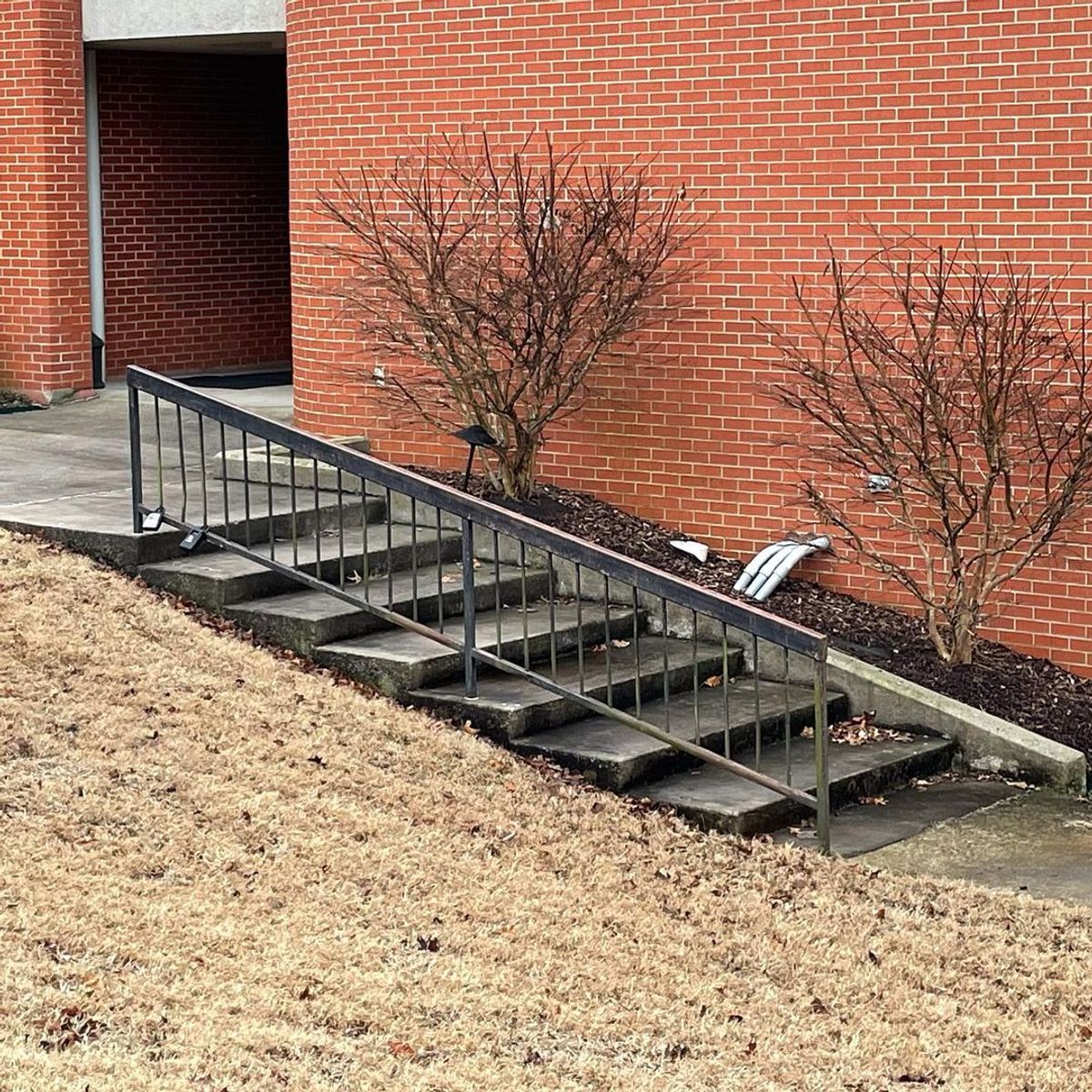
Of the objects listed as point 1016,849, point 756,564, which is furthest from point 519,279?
point 1016,849

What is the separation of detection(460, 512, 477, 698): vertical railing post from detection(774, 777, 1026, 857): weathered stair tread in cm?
157

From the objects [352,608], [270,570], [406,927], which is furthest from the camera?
[270,570]

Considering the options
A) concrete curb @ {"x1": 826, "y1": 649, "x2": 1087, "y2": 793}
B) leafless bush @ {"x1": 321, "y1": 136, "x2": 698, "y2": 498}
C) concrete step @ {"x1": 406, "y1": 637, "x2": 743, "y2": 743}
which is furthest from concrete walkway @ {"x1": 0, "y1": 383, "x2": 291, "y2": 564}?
concrete curb @ {"x1": 826, "y1": 649, "x2": 1087, "y2": 793}

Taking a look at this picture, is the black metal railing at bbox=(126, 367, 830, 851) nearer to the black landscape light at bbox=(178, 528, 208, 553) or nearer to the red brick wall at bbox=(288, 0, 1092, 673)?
the black landscape light at bbox=(178, 528, 208, 553)

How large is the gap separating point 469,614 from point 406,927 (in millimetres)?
2335

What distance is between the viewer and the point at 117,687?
8375 mm

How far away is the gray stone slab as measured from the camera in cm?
753

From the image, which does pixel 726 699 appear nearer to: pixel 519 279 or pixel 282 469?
pixel 519 279

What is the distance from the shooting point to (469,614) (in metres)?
8.70

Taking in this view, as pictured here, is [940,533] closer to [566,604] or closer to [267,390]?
[566,604]

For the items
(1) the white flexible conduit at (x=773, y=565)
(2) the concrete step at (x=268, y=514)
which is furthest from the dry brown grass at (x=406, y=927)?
(1) the white flexible conduit at (x=773, y=565)

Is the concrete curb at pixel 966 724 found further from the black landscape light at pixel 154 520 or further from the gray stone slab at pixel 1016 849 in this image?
the black landscape light at pixel 154 520

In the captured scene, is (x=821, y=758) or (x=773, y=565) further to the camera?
(x=773, y=565)

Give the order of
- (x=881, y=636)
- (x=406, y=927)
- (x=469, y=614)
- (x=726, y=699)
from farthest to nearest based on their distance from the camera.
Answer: (x=881, y=636) < (x=469, y=614) < (x=726, y=699) < (x=406, y=927)
